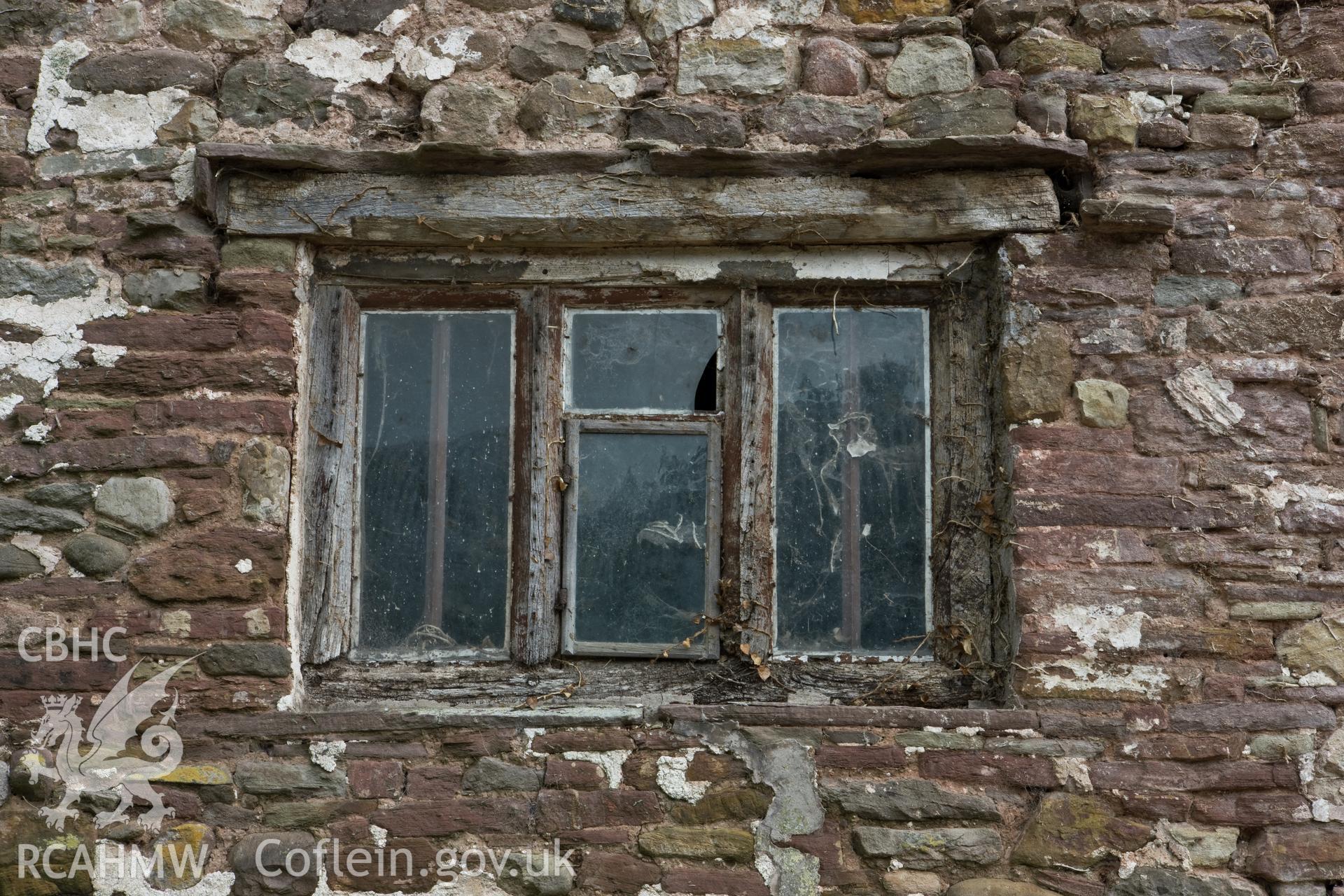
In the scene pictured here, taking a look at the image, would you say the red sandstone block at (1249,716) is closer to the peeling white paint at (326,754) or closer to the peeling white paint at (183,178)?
the peeling white paint at (326,754)

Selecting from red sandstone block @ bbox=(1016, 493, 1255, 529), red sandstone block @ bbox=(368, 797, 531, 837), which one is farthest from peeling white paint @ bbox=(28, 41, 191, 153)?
red sandstone block @ bbox=(1016, 493, 1255, 529)

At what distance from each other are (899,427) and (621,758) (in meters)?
1.14

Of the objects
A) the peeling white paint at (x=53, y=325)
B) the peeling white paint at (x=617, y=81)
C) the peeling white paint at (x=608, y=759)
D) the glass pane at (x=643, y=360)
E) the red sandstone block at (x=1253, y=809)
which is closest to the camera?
the red sandstone block at (x=1253, y=809)

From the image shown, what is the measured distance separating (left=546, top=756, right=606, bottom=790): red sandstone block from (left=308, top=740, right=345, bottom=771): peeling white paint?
1.70ft

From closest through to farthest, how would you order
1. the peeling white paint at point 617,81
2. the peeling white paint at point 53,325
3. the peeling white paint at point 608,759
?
1. the peeling white paint at point 608,759
2. the peeling white paint at point 53,325
3. the peeling white paint at point 617,81

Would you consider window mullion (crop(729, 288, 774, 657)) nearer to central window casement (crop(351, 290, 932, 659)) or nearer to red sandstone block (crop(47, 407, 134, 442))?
central window casement (crop(351, 290, 932, 659))

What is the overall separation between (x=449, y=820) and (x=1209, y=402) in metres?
2.14

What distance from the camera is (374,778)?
278 centimetres

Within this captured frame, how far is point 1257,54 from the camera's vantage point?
292 cm

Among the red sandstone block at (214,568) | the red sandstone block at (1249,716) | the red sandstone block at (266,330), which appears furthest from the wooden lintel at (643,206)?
the red sandstone block at (1249,716)

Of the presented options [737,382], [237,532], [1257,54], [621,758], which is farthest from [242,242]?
[1257,54]

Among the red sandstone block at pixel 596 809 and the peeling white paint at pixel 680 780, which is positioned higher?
the peeling white paint at pixel 680 780

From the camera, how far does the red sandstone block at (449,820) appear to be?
276 centimetres

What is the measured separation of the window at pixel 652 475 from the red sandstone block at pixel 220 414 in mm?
161
